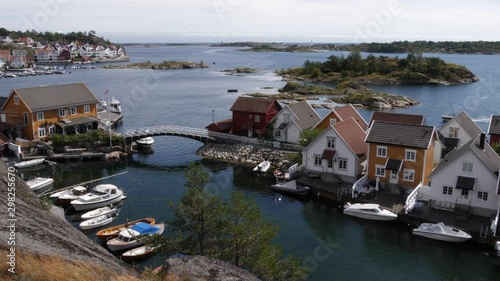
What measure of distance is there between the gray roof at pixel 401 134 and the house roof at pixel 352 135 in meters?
2.10

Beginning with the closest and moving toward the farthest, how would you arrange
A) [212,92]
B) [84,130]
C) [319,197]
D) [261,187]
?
1. [319,197]
2. [261,187]
3. [84,130]
4. [212,92]

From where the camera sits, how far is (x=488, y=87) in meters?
117

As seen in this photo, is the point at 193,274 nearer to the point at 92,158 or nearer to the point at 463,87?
the point at 92,158

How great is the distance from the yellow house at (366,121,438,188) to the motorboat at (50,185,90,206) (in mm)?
22523

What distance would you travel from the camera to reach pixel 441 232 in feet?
90.6

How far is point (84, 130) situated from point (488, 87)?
10488 cm

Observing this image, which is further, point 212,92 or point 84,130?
point 212,92

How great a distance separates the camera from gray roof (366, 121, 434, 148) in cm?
3331

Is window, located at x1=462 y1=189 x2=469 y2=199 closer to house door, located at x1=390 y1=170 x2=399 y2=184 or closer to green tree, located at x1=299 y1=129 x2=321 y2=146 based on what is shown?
house door, located at x1=390 y1=170 x2=399 y2=184

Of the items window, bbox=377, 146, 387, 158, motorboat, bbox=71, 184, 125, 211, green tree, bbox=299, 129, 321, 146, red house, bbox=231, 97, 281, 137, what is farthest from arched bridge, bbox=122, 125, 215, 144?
window, bbox=377, 146, 387, 158

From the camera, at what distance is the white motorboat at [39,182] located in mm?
36406

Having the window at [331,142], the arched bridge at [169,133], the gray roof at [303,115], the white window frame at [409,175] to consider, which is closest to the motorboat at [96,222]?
the window at [331,142]

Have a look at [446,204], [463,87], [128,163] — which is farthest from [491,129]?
[463,87]

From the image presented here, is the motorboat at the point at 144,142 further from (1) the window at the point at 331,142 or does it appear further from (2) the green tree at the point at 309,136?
(1) the window at the point at 331,142
